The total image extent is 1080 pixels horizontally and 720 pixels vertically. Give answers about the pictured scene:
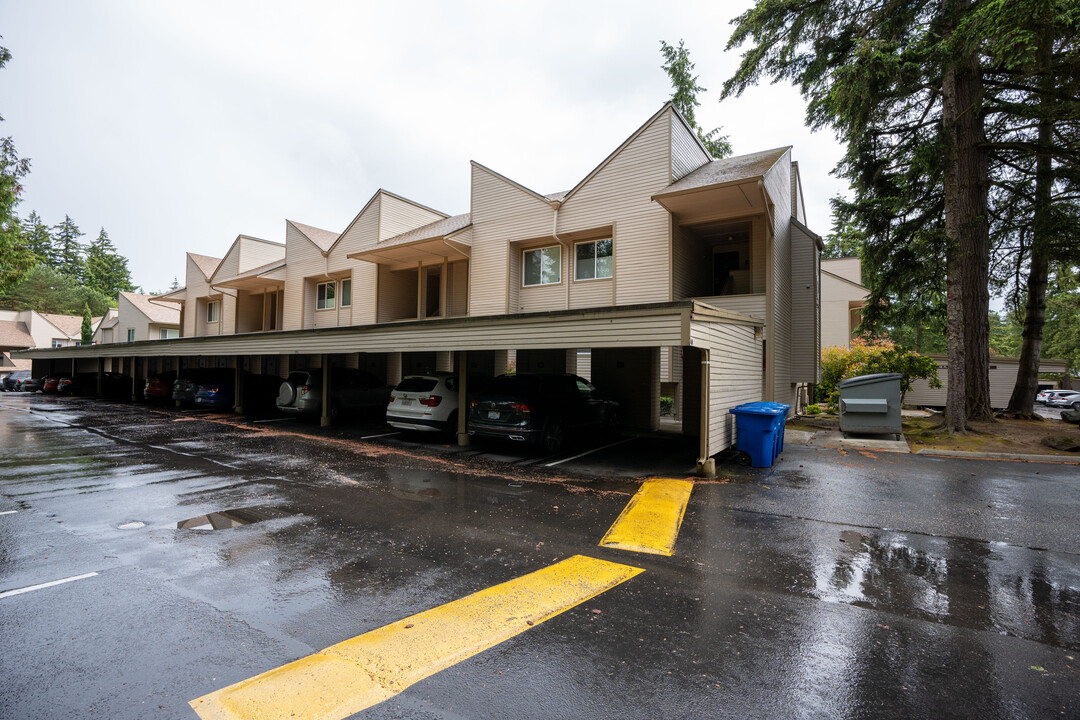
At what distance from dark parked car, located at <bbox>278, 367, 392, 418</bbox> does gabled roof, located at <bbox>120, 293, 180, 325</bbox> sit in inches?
1172

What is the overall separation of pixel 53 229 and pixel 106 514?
10064 cm

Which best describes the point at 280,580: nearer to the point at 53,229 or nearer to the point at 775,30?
the point at 775,30

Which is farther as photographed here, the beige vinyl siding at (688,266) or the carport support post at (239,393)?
the carport support post at (239,393)

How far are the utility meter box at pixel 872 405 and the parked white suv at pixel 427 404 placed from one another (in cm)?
976

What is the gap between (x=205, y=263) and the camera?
29.3 metres

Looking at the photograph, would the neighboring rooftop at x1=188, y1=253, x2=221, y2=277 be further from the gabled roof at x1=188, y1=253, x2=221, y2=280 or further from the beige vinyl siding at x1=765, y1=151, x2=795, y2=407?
the beige vinyl siding at x1=765, y1=151, x2=795, y2=407

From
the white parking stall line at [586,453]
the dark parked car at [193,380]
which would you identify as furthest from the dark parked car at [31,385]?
the white parking stall line at [586,453]

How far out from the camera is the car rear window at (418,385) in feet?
37.9

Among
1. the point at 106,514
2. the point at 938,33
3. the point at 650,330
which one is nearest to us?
the point at 106,514

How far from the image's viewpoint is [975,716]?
8.05 feet

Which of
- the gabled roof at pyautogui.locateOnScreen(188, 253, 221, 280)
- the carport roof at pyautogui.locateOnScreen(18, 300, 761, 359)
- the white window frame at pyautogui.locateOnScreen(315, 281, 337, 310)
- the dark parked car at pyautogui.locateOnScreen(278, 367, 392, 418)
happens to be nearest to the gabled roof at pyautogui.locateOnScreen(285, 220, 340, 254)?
the white window frame at pyautogui.locateOnScreen(315, 281, 337, 310)

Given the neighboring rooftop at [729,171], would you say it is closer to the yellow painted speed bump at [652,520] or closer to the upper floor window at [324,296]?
the yellow painted speed bump at [652,520]

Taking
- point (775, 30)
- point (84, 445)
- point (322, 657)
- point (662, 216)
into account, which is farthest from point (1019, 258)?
point (84, 445)

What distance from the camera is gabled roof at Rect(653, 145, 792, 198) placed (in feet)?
39.1
